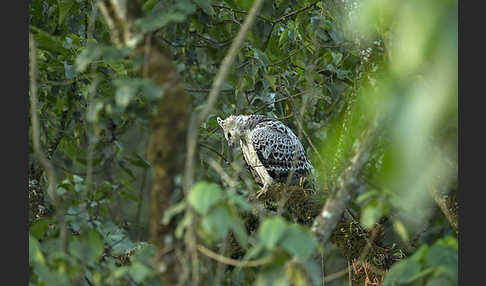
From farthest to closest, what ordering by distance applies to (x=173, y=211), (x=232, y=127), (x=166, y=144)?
(x=232, y=127) → (x=166, y=144) → (x=173, y=211)

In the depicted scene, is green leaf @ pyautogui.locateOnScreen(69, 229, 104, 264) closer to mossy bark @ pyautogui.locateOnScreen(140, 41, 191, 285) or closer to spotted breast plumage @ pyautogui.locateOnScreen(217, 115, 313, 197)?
mossy bark @ pyautogui.locateOnScreen(140, 41, 191, 285)

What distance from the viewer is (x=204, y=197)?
1994mm

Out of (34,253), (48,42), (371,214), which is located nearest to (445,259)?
(371,214)

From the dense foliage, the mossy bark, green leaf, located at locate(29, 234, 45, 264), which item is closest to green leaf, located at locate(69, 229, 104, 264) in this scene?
the dense foliage

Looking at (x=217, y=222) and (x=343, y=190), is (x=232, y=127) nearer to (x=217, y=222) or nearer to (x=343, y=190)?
(x=343, y=190)

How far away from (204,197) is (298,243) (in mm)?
369

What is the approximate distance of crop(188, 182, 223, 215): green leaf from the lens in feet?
6.47

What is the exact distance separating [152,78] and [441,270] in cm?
141

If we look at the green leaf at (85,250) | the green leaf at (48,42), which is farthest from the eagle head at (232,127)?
the green leaf at (85,250)

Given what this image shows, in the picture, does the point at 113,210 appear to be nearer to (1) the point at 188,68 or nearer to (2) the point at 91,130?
(1) the point at 188,68

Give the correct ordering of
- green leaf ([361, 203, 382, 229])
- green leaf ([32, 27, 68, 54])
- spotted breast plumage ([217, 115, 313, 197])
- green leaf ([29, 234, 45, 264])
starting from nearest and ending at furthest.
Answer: green leaf ([361, 203, 382, 229])
green leaf ([29, 234, 45, 264])
green leaf ([32, 27, 68, 54])
spotted breast plumage ([217, 115, 313, 197])

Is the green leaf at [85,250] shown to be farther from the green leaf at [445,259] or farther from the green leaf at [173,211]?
the green leaf at [445,259]

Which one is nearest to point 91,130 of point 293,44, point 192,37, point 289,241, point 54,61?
point 54,61

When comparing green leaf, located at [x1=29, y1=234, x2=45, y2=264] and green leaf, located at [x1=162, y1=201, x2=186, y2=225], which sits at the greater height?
green leaf, located at [x1=162, y1=201, x2=186, y2=225]
